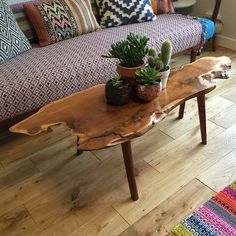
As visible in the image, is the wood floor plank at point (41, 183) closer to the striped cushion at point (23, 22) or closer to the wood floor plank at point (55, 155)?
the wood floor plank at point (55, 155)

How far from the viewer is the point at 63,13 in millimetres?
2021

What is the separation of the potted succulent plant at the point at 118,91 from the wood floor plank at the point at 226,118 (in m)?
0.87

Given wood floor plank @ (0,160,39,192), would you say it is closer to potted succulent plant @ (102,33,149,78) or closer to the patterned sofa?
the patterned sofa

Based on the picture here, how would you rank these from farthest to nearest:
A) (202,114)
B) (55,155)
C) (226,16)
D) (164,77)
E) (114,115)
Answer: (226,16) < (55,155) < (202,114) < (164,77) < (114,115)

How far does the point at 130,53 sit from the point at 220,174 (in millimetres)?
793

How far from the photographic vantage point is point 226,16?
9.28ft

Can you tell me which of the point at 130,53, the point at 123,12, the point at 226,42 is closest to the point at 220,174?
the point at 130,53

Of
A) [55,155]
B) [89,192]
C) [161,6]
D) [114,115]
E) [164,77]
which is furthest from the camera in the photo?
[161,6]

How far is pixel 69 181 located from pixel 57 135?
1.47 feet

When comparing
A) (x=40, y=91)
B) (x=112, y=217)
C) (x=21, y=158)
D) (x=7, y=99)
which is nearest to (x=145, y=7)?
(x=40, y=91)

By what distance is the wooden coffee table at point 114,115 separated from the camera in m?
1.12

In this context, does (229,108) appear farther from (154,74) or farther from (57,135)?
(57,135)

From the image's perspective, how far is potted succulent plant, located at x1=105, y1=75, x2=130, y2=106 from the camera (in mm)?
1235

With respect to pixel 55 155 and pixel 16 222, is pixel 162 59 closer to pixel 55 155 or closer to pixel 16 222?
pixel 55 155
